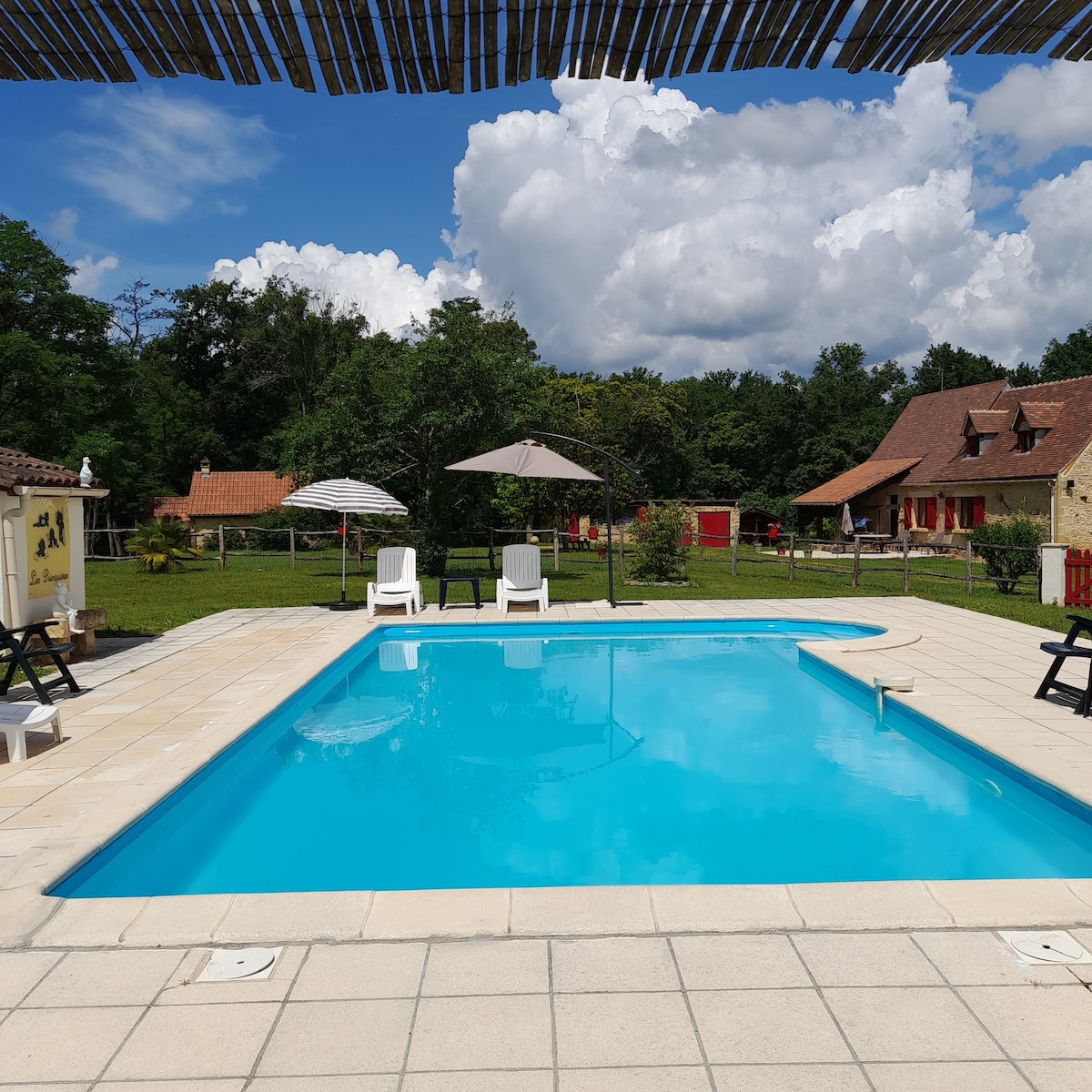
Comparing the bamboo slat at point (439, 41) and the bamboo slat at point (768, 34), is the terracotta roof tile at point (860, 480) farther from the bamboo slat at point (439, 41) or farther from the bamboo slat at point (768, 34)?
the bamboo slat at point (439, 41)

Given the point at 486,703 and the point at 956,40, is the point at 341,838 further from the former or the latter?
the point at 956,40

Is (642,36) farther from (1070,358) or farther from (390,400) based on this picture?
(1070,358)

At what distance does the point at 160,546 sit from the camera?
21.8 metres

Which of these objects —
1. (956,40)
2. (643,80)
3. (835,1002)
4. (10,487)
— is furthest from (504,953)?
(10,487)

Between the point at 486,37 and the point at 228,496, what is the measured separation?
39998 millimetres

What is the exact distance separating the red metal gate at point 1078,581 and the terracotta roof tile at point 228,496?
31.3 meters

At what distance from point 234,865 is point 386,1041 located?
273 centimetres

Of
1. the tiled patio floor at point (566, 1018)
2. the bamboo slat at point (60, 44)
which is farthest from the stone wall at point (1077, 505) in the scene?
the bamboo slat at point (60, 44)

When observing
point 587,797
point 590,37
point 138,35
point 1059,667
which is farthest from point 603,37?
point 1059,667

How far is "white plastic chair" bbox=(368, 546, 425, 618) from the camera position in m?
13.7

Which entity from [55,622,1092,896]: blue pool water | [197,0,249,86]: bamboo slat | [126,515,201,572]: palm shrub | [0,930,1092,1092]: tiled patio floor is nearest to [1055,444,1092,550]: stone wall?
[55,622,1092,896]: blue pool water

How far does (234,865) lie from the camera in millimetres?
5059

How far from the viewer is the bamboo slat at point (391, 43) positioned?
2.18 meters

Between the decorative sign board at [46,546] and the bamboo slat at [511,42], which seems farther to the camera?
the decorative sign board at [46,546]
